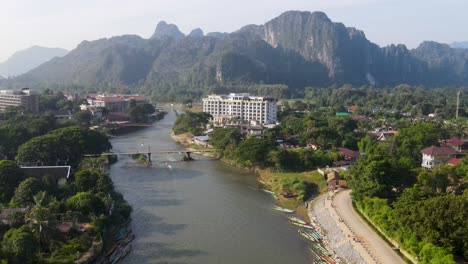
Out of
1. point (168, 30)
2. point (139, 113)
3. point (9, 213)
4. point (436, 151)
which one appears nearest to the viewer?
point (9, 213)

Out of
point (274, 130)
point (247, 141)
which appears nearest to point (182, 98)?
point (274, 130)

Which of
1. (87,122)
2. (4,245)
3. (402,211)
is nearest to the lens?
(4,245)

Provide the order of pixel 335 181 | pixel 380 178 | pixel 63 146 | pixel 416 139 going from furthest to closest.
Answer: pixel 416 139 → pixel 63 146 → pixel 335 181 → pixel 380 178

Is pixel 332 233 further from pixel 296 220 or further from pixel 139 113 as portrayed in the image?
pixel 139 113

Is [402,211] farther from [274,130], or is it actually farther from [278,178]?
[274,130]

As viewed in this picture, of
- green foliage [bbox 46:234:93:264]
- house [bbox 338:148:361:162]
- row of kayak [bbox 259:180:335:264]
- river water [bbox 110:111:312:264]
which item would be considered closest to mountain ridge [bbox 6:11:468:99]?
house [bbox 338:148:361:162]

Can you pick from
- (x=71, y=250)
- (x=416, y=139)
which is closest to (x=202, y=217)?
(x=71, y=250)
